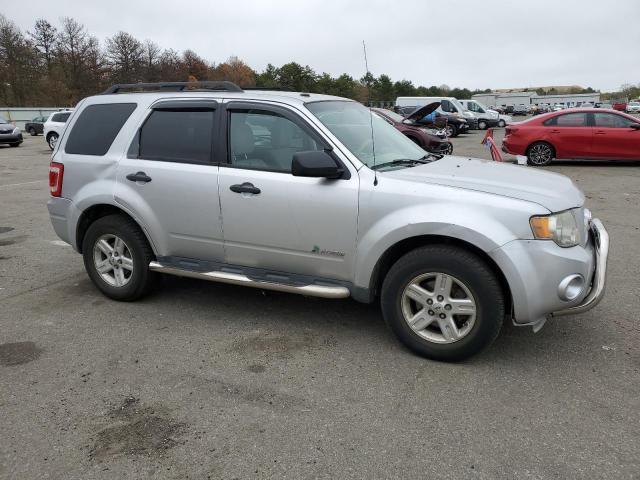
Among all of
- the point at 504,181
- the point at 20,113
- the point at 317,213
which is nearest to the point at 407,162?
the point at 504,181

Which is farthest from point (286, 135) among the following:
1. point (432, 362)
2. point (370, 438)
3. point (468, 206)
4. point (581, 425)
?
point (581, 425)

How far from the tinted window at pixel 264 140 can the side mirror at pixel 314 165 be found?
0.89 feet

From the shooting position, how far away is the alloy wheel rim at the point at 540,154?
1398cm

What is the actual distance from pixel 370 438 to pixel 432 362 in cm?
97

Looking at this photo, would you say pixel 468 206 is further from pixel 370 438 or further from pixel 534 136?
pixel 534 136

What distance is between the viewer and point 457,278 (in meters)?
3.39

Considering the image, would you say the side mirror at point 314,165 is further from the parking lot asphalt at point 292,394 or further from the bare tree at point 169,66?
the bare tree at point 169,66

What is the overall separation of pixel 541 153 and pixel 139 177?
12.4 m

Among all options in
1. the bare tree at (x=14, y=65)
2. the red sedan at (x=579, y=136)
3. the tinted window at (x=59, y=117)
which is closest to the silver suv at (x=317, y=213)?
the red sedan at (x=579, y=136)

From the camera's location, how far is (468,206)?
3.36 meters

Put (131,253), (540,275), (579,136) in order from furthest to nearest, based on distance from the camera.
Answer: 1. (579,136)
2. (131,253)
3. (540,275)

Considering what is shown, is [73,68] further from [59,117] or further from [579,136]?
[579,136]

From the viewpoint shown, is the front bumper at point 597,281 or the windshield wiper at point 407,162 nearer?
the front bumper at point 597,281

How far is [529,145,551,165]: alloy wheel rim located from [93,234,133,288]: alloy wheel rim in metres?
12.3
